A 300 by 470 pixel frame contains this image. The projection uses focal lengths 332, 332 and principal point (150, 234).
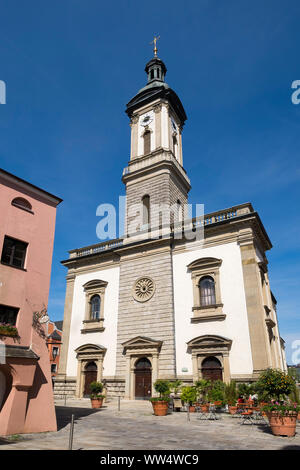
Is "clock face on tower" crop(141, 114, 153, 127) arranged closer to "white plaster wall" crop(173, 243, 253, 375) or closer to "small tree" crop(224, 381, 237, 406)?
"white plaster wall" crop(173, 243, 253, 375)

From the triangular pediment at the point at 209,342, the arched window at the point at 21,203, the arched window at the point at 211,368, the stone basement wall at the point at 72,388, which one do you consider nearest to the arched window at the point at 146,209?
the triangular pediment at the point at 209,342

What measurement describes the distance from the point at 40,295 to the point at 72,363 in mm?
16241

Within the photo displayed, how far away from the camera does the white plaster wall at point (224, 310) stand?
1970 cm

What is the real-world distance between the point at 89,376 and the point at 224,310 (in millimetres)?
11912

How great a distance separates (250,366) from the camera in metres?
19.1

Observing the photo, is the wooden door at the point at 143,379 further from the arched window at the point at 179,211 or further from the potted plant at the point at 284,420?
the potted plant at the point at 284,420

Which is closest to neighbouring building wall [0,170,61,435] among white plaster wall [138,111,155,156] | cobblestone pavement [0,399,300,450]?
cobblestone pavement [0,399,300,450]

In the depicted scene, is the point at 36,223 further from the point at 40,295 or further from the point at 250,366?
the point at 250,366

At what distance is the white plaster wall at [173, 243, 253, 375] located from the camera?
64.6ft

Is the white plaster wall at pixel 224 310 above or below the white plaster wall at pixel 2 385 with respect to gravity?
above

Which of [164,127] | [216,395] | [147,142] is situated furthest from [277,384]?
[147,142]

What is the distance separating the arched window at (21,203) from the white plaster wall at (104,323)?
14.3 m

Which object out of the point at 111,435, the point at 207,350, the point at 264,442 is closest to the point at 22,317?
the point at 111,435

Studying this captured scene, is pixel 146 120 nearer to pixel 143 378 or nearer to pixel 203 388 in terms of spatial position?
pixel 143 378
